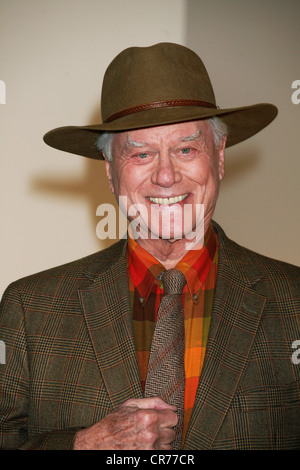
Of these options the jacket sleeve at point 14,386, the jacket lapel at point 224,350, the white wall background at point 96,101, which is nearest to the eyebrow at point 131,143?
the jacket lapel at point 224,350

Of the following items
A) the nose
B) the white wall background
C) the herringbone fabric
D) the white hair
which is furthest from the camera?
the white wall background

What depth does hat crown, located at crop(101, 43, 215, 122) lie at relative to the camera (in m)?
1.74

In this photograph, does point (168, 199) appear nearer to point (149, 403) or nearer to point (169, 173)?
point (169, 173)

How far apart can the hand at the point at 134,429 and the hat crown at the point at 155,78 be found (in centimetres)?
74

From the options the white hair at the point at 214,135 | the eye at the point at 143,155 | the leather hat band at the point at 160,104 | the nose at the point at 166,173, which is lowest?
the nose at the point at 166,173

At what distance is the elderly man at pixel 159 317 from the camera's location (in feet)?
5.20

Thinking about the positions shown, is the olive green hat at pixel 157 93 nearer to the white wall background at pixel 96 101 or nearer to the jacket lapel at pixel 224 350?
the jacket lapel at pixel 224 350

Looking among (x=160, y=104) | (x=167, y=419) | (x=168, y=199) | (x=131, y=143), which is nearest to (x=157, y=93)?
(x=160, y=104)

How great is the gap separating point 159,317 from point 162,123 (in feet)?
1.54

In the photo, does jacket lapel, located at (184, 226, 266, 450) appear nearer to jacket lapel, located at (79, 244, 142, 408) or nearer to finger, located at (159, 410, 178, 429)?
finger, located at (159, 410, 178, 429)

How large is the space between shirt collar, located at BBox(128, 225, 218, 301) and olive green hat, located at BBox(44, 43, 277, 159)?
328 millimetres

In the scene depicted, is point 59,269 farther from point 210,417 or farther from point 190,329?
point 210,417

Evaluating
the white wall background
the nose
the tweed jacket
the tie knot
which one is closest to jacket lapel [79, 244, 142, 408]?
the tweed jacket
